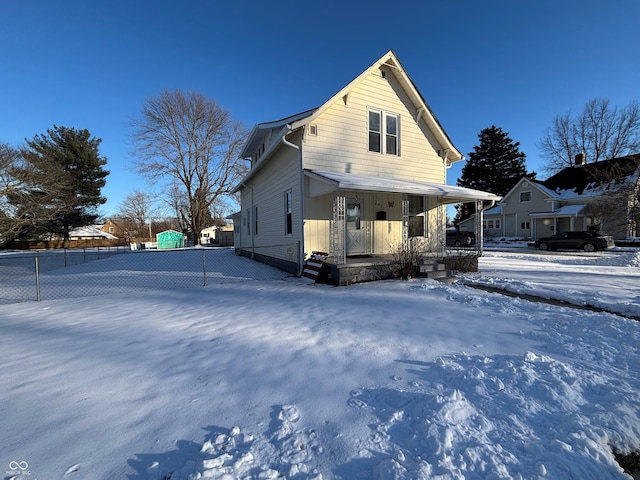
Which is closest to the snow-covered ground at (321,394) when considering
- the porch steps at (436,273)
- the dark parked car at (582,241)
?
the porch steps at (436,273)

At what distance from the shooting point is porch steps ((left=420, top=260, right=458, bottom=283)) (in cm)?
878

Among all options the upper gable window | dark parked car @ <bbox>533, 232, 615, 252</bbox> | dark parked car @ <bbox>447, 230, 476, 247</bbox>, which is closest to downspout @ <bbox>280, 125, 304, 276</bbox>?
the upper gable window

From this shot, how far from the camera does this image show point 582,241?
772 inches

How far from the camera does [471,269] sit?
10.3m

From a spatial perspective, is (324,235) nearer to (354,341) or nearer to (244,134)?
(354,341)

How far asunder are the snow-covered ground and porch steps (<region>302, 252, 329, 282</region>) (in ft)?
9.87

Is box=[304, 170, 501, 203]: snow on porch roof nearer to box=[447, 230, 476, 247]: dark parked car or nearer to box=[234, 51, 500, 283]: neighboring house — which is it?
box=[234, 51, 500, 283]: neighboring house

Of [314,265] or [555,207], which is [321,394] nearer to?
[314,265]

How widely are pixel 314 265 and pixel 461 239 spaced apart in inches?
899

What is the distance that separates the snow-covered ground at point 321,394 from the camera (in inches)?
78.9

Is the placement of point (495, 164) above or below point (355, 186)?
above

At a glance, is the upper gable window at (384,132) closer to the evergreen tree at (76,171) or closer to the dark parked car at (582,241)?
the dark parked car at (582,241)

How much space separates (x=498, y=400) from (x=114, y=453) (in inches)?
126

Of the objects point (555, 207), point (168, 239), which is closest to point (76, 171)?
point (168, 239)
